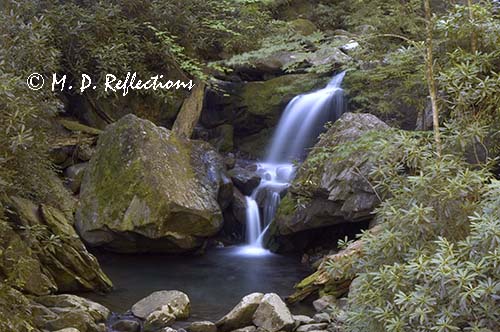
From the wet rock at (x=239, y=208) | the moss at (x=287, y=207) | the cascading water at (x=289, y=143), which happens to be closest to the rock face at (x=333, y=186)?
the moss at (x=287, y=207)

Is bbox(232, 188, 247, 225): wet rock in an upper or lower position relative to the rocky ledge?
upper

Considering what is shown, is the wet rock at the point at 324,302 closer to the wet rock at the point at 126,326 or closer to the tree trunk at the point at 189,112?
the wet rock at the point at 126,326

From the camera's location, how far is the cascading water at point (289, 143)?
9.08 m

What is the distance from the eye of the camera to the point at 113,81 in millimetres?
9000

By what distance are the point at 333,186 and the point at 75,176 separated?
162 inches

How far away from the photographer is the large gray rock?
17.5 feet

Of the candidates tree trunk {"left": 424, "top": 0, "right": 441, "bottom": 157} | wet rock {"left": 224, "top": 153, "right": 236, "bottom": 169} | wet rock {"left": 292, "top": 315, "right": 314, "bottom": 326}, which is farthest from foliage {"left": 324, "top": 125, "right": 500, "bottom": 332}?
wet rock {"left": 224, "top": 153, "right": 236, "bottom": 169}

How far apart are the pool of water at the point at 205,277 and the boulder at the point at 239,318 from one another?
A: 0.32m

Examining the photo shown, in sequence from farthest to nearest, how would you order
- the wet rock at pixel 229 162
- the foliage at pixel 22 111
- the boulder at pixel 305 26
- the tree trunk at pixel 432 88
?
the boulder at pixel 305 26 → the wet rock at pixel 229 162 → the foliage at pixel 22 111 → the tree trunk at pixel 432 88

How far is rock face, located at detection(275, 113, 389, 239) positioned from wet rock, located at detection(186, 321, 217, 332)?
237 cm

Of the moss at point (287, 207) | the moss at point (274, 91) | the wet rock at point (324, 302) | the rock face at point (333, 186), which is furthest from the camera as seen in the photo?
the moss at point (274, 91)

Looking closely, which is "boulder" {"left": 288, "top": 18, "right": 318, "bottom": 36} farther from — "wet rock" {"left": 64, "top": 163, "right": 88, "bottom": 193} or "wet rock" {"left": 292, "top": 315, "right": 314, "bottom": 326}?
"wet rock" {"left": 292, "top": 315, "right": 314, "bottom": 326}

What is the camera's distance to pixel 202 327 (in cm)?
541

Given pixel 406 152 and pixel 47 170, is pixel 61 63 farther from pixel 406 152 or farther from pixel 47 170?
pixel 406 152
